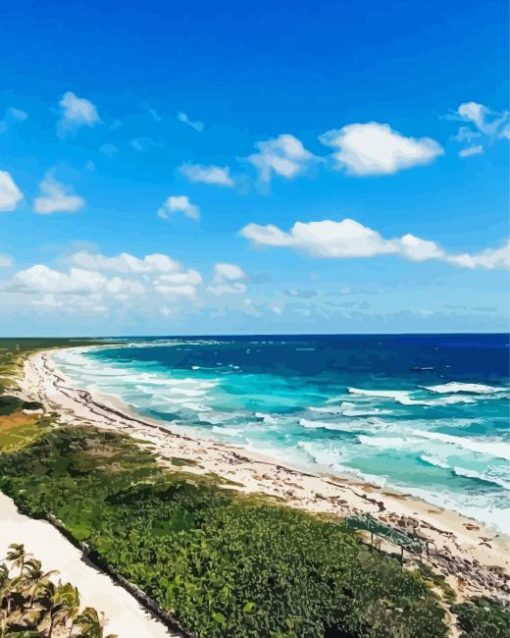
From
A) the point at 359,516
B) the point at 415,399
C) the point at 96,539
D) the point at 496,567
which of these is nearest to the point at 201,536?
the point at 96,539

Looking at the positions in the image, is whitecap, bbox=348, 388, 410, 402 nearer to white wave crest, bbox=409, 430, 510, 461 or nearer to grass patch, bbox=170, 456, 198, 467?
white wave crest, bbox=409, 430, 510, 461

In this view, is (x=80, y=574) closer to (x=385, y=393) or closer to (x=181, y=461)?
(x=181, y=461)

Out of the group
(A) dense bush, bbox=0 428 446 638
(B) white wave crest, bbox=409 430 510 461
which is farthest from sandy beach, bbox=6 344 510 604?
(B) white wave crest, bbox=409 430 510 461

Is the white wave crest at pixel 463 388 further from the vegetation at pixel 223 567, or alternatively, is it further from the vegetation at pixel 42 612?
the vegetation at pixel 42 612

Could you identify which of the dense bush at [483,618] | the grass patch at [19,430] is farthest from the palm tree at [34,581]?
the grass patch at [19,430]

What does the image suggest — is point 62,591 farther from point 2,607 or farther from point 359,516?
point 359,516

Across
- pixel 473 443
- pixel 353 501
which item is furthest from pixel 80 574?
pixel 473 443
